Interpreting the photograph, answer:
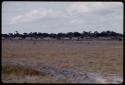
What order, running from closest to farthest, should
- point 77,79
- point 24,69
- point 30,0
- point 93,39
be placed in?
point 30,0
point 77,79
point 24,69
point 93,39

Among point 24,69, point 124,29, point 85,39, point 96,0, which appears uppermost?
point 96,0

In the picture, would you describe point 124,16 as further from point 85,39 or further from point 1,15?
point 85,39

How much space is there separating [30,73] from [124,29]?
468cm

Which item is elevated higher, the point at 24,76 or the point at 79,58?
the point at 24,76

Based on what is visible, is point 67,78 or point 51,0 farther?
point 67,78

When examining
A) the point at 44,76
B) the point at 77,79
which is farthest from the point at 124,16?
the point at 44,76

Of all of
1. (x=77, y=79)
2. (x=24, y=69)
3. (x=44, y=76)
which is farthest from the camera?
(x=24, y=69)

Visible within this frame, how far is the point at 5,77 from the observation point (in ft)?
27.2

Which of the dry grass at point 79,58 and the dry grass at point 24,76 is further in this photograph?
the dry grass at point 79,58

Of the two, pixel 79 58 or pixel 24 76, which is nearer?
pixel 24 76

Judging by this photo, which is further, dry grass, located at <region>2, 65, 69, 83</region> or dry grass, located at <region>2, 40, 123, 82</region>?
dry grass, located at <region>2, 40, 123, 82</region>

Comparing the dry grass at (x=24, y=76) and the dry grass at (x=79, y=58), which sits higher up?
the dry grass at (x=24, y=76)

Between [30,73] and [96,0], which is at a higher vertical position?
[96,0]

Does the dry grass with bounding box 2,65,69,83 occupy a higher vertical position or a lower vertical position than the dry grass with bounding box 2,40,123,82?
higher
